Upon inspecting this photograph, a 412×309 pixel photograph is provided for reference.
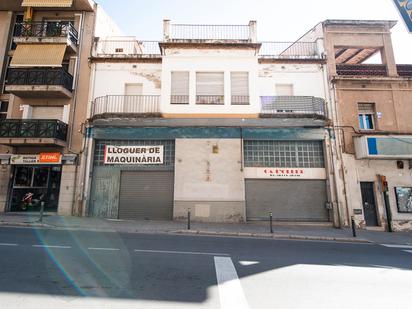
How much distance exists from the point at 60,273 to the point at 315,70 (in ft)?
53.9

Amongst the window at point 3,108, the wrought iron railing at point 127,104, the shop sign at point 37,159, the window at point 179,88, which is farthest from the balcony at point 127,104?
the window at point 3,108

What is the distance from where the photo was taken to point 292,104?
14148 millimetres

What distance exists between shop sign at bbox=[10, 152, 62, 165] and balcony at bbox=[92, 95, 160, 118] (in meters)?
3.44

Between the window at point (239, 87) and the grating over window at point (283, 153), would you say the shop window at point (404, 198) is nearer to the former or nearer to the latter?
the grating over window at point (283, 153)

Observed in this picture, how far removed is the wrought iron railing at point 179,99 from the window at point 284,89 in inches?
236

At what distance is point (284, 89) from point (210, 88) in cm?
494

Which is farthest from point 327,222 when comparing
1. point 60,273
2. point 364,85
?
point 60,273

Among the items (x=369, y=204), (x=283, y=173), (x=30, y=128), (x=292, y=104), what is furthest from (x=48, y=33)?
(x=369, y=204)

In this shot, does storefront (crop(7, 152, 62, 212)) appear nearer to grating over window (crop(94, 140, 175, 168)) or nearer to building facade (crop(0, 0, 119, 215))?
building facade (crop(0, 0, 119, 215))

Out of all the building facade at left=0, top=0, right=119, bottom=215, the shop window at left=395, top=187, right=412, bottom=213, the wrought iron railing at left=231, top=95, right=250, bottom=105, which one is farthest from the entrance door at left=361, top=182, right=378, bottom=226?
the building facade at left=0, top=0, right=119, bottom=215

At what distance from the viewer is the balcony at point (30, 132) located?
503 inches

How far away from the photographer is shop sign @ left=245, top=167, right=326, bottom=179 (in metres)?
13.5

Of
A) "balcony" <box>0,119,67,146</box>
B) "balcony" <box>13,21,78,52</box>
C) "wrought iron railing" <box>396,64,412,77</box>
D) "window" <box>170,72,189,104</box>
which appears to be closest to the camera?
"balcony" <box>0,119,67,146</box>

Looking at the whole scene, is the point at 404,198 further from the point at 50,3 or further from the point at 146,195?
the point at 50,3
